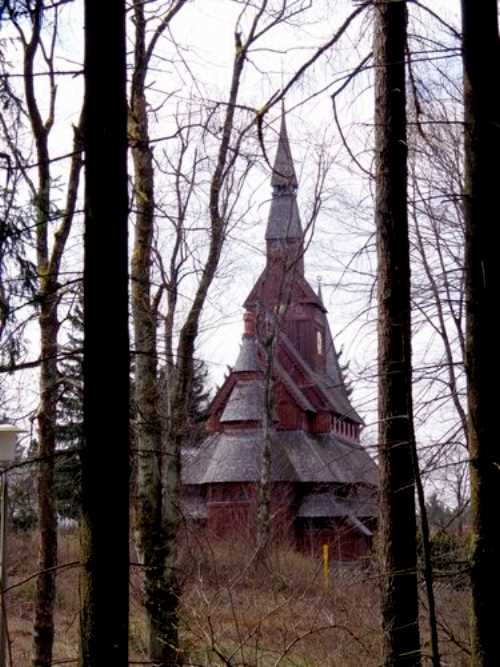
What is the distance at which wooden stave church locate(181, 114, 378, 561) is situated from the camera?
3472cm

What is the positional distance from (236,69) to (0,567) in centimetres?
886

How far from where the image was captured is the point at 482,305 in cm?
559

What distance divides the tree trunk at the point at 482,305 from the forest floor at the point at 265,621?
1.07m

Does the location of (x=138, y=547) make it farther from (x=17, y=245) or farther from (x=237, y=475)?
(x=237, y=475)

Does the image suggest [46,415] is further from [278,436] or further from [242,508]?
[278,436]

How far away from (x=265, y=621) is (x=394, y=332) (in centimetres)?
709

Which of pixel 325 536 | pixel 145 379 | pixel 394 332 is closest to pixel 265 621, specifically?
pixel 145 379

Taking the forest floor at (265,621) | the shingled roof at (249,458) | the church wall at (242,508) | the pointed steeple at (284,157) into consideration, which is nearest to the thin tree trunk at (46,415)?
the forest floor at (265,621)

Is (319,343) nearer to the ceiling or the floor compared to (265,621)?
nearer to the ceiling

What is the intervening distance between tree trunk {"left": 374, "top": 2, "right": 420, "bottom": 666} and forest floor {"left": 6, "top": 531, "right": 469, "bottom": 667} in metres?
0.50

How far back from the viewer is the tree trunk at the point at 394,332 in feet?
21.7

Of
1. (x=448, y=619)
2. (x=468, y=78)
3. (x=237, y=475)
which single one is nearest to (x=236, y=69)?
(x=448, y=619)

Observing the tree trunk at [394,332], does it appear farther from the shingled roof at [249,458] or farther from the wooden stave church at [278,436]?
the shingled roof at [249,458]

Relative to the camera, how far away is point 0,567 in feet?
29.7
